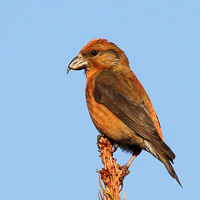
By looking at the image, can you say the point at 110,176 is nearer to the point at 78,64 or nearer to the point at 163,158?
the point at 163,158

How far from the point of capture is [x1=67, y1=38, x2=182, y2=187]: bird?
521cm

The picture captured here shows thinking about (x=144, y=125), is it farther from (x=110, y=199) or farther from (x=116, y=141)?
(x=110, y=199)

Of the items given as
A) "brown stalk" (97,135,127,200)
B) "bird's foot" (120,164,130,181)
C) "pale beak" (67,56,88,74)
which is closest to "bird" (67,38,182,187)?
"pale beak" (67,56,88,74)

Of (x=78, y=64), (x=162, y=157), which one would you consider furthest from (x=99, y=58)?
(x=162, y=157)

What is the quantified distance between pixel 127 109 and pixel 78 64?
133cm

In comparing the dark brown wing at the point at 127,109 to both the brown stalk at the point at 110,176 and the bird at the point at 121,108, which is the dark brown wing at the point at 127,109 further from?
the brown stalk at the point at 110,176

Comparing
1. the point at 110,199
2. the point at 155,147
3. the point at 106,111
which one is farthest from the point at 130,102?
the point at 110,199

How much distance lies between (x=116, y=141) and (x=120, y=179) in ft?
4.82

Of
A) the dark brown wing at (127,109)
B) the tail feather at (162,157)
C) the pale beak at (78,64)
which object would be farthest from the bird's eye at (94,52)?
the tail feather at (162,157)

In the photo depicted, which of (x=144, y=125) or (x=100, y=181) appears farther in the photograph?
(x=144, y=125)

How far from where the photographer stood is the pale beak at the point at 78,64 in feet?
20.5

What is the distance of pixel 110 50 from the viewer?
649 cm

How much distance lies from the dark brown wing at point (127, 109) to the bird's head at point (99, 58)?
481 millimetres

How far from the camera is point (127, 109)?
18.0ft
